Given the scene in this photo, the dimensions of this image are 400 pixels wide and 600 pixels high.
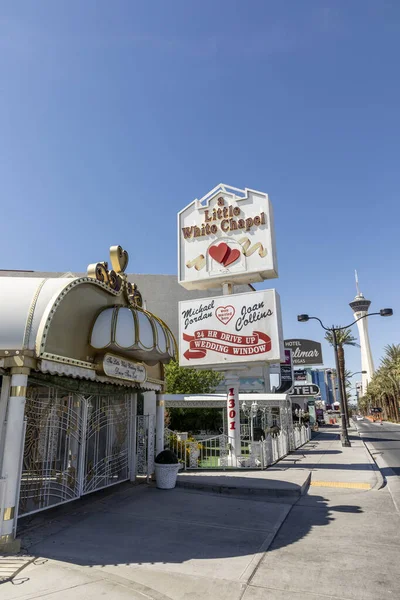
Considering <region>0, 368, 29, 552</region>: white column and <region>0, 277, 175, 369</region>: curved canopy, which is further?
<region>0, 277, 175, 369</region>: curved canopy

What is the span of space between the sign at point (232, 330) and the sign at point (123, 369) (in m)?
6.24

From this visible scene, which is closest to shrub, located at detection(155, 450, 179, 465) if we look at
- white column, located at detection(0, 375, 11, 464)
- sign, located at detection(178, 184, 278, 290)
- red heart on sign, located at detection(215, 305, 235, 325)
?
white column, located at detection(0, 375, 11, 464)

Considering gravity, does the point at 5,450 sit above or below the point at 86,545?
above

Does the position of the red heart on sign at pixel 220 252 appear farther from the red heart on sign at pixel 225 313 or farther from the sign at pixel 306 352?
the sign at pixel 306 352

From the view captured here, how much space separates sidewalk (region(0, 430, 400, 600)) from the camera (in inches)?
195

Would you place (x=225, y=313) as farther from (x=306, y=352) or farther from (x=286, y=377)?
(x=306, y=352)

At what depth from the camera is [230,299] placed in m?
17.6

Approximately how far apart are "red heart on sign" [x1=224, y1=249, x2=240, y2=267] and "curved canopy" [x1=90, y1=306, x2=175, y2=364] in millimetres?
8111

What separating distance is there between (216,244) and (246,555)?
14105mm

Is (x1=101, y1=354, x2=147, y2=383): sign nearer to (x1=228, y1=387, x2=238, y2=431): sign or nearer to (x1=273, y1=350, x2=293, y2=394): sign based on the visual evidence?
(x1=228, y1=387, x2=238, y2=431): sign

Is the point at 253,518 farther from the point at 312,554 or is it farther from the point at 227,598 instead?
the point at 227,598

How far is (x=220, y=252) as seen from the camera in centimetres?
1831

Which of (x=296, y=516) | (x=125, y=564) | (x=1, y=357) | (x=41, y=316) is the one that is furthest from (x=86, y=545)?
(x=296, y=516)

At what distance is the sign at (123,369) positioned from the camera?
9.17 m
